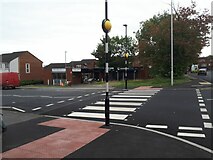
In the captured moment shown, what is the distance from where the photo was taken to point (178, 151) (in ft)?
21.6

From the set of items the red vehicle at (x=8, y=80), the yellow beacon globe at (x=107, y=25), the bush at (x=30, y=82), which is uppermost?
the yellow beacon globe at (x=107, y=25)

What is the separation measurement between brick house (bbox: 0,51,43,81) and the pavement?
42.1 m

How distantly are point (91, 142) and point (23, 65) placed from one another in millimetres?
46801

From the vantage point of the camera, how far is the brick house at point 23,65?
4966cm

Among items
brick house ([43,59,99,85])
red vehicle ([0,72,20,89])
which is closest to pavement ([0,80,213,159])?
red vehicle ([0,72,20,89])

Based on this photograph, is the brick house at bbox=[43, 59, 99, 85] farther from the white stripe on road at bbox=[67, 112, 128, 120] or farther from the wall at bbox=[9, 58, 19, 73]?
the white stripe on road at bbox=[67, 112, 128, 120]

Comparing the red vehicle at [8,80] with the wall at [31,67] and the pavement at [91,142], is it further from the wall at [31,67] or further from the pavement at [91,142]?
the pavement at [91,142]

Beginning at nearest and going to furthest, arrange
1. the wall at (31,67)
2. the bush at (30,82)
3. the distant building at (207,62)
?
1. the bush at (30,82)
2. the wall at (31,67)
3. the distant building at (207,62)

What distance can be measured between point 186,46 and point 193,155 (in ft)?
78.2

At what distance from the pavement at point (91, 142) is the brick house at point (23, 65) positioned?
42.1 metres

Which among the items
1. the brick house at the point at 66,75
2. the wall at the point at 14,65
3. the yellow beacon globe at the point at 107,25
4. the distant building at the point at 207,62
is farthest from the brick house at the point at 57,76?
the distant building at the point at 207,62

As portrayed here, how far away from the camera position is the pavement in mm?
6387

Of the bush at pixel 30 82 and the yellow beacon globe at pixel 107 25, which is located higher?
the yellow beacon globe at pixel 107 25

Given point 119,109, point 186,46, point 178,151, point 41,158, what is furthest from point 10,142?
point 186,46
